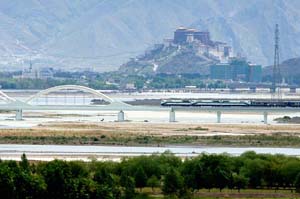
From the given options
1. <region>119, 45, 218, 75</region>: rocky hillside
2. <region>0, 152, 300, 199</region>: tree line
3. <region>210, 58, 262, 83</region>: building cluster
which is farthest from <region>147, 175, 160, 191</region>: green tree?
<region>119, 45, 218, 75</region>: rocky hillside

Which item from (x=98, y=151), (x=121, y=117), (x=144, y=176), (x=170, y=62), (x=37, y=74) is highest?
(x=170, y=62)

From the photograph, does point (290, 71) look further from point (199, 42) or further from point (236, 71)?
point (199, 42)

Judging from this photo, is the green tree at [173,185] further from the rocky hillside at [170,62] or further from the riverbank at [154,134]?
the rocky hillside at [170,62]

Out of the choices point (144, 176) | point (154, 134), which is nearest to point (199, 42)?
point (154, 134)

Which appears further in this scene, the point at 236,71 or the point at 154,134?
the point at 236,71

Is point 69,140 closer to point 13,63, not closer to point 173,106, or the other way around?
point 173,106

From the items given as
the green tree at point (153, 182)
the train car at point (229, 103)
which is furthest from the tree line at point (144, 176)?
the train car at point (229, 103)
